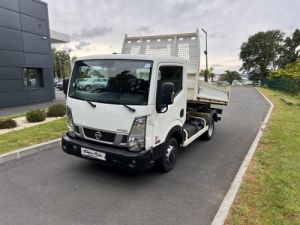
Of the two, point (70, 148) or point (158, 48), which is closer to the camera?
point (70, 148)

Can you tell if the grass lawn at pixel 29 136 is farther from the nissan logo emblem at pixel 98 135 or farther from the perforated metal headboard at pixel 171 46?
the perforated metal headboard at pixel 171 46

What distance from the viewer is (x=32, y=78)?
18688 millimetres

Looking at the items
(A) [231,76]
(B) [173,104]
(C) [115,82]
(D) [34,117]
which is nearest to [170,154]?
(B) [173,104]

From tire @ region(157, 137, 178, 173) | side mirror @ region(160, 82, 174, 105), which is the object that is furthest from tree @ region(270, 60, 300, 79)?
side mirror @ region(160, 82, 174, 105)

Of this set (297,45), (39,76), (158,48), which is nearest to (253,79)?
(297,45)

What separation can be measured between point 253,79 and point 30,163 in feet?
234

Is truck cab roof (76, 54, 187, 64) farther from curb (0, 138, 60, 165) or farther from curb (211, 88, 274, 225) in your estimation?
curb (0, 138, 60, 165)

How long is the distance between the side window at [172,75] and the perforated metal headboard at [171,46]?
2.98 feet

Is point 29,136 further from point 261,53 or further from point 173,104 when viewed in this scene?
point 261,53

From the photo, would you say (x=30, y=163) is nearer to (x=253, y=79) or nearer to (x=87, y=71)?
(x=87, y=71)

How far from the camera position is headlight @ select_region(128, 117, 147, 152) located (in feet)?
13.8

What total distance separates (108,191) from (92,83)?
1857mm

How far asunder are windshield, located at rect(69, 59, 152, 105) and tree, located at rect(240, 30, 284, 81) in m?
67.4

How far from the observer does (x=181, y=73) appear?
530cm
